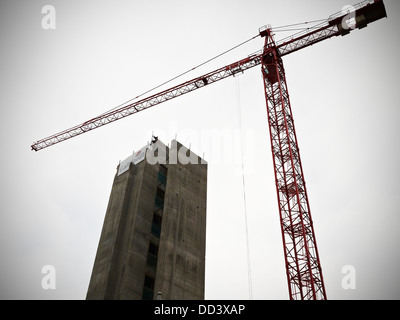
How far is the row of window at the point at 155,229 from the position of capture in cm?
4588

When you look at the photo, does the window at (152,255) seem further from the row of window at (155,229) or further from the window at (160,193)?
the window at (160,193)

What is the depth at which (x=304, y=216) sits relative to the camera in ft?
141

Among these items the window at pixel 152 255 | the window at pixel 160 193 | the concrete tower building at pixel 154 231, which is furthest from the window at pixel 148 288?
the window at pixel 160 193

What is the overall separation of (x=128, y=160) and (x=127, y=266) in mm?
17434

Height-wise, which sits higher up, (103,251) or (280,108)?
(280,108)

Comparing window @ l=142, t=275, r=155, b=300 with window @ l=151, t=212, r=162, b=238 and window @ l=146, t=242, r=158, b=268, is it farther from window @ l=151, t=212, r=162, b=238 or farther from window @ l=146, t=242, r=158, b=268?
window @ l=151, t=212, r=162, b=238

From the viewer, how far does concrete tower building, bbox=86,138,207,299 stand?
44.9 meters

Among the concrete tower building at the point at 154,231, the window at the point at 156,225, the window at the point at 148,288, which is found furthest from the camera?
the window at the point at 156,225

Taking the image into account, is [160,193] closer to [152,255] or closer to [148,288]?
[152,255]

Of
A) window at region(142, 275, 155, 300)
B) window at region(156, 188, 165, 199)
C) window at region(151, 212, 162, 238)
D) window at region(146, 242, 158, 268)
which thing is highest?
window at region(156, 188, 165, 199)

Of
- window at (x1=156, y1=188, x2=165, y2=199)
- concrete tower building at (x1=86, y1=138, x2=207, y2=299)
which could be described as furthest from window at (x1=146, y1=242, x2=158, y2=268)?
window at (x1=156, y1=188, x2=165, y2=199)
